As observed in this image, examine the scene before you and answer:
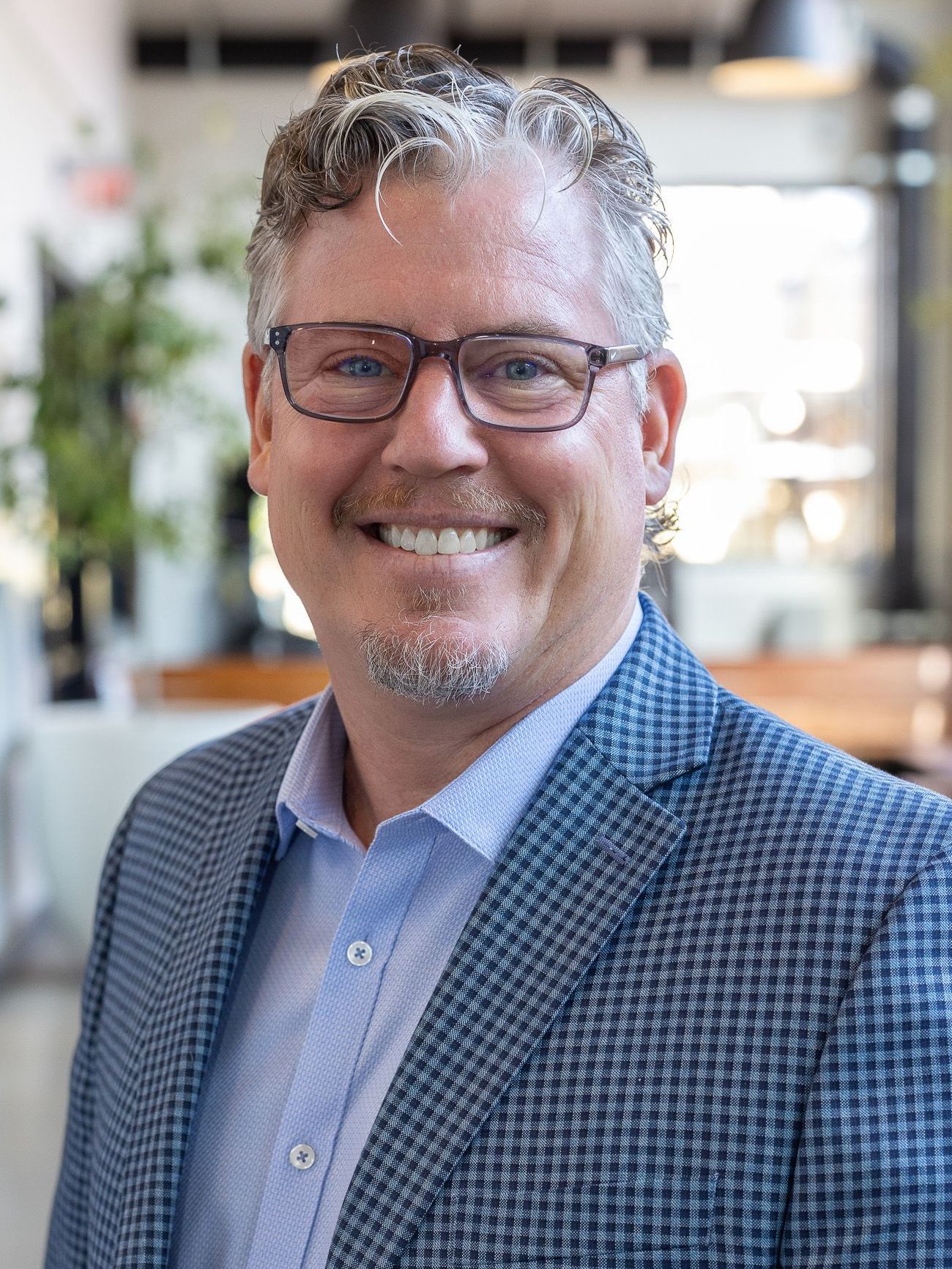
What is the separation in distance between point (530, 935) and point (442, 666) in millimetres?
210

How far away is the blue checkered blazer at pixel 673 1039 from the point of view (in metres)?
0.84

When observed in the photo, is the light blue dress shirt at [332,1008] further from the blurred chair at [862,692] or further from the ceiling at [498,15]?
the ceiling at [498,15]

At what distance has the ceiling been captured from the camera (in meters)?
7.20

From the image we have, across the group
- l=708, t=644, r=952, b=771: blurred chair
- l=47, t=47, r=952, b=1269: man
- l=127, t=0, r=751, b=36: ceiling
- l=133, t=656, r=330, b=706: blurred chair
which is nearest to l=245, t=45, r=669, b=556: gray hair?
l=47, t=47, r=952, b=1269: man

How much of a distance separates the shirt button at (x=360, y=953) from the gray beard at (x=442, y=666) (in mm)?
195

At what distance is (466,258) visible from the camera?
104cm

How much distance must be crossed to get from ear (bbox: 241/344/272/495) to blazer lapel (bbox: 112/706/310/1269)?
0.26m

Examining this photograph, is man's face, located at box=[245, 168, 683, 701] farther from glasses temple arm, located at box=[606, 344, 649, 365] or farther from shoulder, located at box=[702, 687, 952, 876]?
shoulder, located at box=[702, 687, 952, 876]

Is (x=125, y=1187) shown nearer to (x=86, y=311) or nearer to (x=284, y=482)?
(x=284, y=482)

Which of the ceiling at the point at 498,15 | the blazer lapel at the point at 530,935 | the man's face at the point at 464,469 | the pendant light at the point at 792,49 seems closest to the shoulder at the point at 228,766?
the man's face at the point at 464,469

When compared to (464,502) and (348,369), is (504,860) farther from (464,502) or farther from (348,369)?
(348,369)

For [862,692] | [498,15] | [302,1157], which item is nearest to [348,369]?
[302,1157]

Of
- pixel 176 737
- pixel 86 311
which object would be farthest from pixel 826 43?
pixel 176 737

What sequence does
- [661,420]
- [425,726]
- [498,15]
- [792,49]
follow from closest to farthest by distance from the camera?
[425,726] → [661,420] → [792,49] → [498,15]
